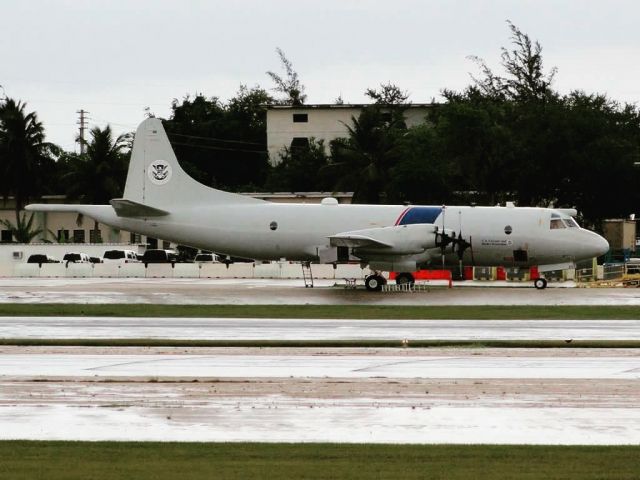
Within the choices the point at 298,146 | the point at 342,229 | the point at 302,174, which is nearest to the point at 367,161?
the point at 302,174

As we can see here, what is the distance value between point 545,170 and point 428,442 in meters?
70.4

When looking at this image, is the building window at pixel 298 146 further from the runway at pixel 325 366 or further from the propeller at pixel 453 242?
the runway at pixel 325 366

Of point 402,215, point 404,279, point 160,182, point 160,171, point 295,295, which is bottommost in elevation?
point 295,295

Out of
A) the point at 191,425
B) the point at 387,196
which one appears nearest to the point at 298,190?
the point at 387,196

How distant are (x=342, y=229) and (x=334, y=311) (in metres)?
10.6

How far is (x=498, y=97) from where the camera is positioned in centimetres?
10806

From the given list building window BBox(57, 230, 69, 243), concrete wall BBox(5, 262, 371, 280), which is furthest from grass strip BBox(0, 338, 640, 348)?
building window BBox(57, 230, 69, 243)

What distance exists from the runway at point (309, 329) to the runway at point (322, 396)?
3.45m

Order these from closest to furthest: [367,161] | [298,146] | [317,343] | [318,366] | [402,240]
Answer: [318,366] → [317,343] → [402,240] → [367,161] → [298,146]

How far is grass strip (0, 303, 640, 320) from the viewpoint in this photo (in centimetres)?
3503

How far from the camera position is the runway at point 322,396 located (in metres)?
14.7

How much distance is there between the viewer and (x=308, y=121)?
112 m

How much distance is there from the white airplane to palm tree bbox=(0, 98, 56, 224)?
5285cm

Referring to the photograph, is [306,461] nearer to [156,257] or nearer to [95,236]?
[156,257]
